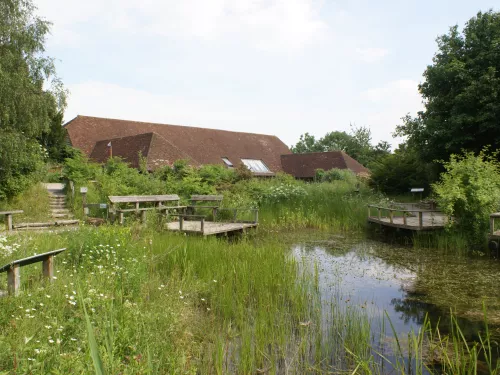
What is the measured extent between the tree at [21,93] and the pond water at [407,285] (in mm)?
10288

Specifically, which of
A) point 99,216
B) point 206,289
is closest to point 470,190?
point 206,289

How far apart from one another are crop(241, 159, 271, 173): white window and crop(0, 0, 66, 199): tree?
49.7ft

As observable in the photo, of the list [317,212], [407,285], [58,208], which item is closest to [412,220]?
[317,212]

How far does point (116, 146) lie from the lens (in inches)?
917

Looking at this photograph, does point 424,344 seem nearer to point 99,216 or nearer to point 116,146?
point 99,216

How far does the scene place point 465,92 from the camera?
15.6 metres

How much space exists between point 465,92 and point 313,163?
1657cm

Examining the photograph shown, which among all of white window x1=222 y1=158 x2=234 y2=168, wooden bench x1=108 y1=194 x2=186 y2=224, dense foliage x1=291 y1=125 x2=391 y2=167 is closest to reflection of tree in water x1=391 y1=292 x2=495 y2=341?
wooden bench x1=108 y1=194 x2=186 y2=224

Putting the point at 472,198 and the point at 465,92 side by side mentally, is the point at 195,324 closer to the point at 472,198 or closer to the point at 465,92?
the point at 472,198

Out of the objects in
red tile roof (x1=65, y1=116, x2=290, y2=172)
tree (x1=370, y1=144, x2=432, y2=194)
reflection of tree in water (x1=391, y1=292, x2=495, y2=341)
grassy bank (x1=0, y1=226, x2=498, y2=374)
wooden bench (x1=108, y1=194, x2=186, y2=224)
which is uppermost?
red tile roof (x1=65, y1=116, x2=290, y2=172)

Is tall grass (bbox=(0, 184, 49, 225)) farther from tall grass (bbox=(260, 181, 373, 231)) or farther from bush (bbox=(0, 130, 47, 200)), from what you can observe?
tall grass (bbox=(260, 181, 373, 231))

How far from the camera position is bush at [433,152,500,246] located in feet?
32.9

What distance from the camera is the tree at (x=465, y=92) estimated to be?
597 inches

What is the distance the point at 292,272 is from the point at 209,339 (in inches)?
100
